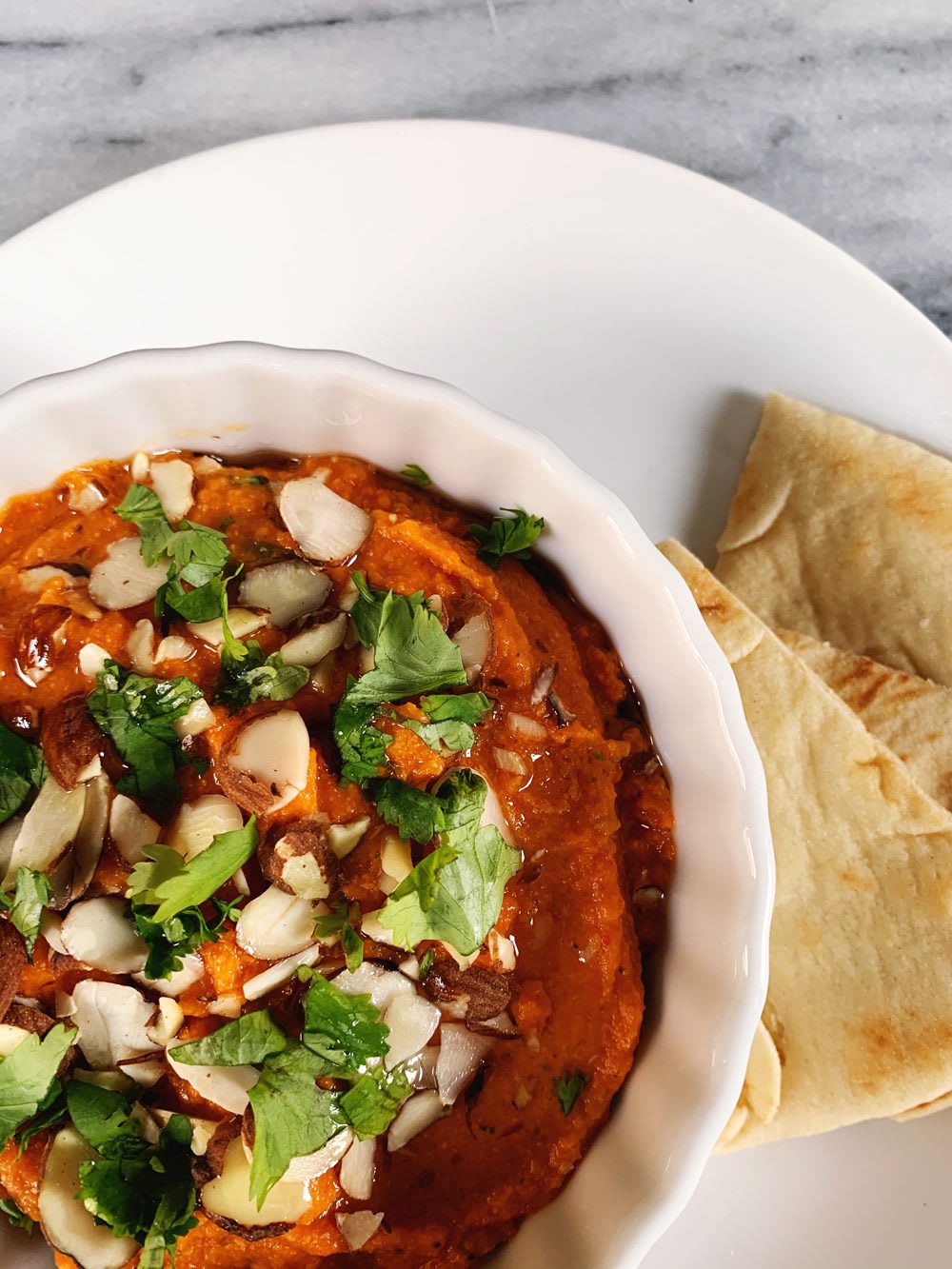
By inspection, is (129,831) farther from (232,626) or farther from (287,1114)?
(287,1114)

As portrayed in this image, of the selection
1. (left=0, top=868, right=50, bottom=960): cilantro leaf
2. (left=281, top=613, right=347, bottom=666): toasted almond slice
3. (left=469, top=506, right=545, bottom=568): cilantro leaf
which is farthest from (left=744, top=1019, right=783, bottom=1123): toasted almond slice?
(left=0, top=868, right=50, bottom=960): cilantro leaf

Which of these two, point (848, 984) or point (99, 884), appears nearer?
point (99, 884)

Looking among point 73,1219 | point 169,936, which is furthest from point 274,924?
point 73,1219

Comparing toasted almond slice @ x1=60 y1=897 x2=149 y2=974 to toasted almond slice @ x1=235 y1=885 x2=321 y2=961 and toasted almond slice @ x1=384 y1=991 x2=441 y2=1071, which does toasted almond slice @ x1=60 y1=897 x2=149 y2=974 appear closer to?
toasted almond slice @ x1=235 y1=885 x2=321 y2=961

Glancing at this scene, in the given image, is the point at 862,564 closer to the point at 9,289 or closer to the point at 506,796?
the point at 506,796

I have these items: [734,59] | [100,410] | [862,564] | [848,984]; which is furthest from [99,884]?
[734,59]
